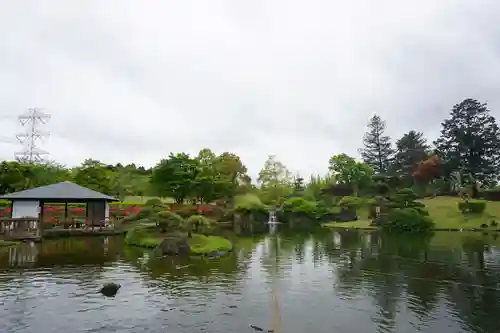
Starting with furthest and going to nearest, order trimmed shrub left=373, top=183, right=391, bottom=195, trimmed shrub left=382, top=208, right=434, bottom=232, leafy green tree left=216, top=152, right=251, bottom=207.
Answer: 1. trimmed shrub left=373, top=183, right=391, bottom=195
2. leafy green tree left=216, top=152, right=251, bottom=207
3. trimmed shrub left=382, top=208, right=434, bottom=232

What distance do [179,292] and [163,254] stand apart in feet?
23.4

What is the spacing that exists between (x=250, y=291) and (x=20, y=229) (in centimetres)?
1888

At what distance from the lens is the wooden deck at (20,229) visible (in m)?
24.8

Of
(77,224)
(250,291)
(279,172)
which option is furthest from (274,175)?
(250,291)

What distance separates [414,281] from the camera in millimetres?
14266

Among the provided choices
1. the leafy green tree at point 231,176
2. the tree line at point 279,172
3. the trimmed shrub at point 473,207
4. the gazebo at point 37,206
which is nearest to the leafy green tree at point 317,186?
the tree line at point 279,172

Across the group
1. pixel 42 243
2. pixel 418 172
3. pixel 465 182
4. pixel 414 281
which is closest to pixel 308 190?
pixel 418 172

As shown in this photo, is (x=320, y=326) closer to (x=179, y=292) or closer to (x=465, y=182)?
(x=179, y=292)

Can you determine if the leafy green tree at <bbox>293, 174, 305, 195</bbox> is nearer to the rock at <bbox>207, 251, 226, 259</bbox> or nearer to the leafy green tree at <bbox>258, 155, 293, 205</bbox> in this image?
the leafy green tree at <bbox>258, 155, 293, 205</bbox>

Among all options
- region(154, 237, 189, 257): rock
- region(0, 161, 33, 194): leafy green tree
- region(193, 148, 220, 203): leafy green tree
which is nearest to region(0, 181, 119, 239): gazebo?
region(154, 237, 189, 257): rock

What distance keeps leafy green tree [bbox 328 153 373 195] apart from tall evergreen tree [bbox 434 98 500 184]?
1022 centimetres

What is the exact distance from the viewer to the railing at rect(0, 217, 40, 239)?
24906 mm

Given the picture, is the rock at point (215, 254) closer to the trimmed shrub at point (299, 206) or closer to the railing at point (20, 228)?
the railing at point (20, 228)

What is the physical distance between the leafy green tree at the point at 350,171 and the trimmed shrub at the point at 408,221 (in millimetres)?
17137
